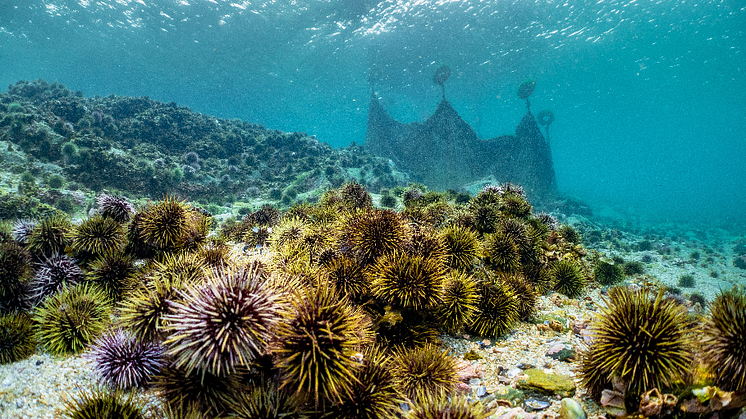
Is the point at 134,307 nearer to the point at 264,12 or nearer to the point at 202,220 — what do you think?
the point at 202,220

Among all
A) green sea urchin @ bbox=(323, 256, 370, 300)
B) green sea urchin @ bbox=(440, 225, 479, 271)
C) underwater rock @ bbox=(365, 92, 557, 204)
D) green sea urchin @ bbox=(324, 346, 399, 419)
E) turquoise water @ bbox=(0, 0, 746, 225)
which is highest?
turquoise water @ bbox=(0, 0, 746, 225)

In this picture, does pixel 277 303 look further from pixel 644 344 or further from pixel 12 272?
pixel 12 272

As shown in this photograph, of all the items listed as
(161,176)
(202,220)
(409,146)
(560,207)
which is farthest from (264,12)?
(560,207)

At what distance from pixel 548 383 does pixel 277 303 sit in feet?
11.0

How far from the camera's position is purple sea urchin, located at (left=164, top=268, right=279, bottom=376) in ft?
6.61

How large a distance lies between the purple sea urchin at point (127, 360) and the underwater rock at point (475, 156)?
39.5 meters

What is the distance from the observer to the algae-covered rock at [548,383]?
10.0 feet

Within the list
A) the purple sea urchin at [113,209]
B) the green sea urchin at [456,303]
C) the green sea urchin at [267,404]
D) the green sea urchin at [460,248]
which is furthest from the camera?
the purple sea urchin at [113,209]

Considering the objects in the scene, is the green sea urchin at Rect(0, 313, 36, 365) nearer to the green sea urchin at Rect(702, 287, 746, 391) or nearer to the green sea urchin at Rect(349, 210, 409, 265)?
the green sea urchin at Rect(349, 210, 409, 265)

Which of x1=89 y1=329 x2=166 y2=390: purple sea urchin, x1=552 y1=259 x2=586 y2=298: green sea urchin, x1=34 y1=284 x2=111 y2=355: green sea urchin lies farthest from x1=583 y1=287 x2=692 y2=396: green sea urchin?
x1=34 y1=284 x2=111 y2=355: green sea urchin

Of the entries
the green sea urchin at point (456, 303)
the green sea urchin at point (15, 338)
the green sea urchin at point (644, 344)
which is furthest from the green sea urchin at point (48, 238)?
the green sea urchin at point (644, 344)

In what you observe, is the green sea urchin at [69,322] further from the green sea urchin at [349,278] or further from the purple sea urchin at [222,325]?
the green sea urchin at [349,278]

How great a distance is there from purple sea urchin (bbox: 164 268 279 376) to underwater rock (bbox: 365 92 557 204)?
3986 cm

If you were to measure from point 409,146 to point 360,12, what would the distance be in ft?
66.0
